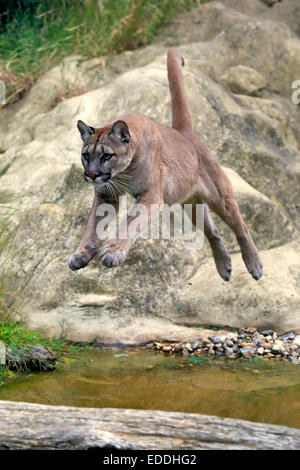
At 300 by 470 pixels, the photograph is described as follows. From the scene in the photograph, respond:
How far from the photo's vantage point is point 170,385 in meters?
5.32

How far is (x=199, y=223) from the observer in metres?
6.34

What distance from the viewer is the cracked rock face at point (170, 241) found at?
259 inches

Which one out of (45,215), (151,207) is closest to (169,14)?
(45,215)

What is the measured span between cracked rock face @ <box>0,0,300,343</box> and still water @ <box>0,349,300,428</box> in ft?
1.76

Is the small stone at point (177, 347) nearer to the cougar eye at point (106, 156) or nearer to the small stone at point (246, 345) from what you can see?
the small stone at point (246, 345)

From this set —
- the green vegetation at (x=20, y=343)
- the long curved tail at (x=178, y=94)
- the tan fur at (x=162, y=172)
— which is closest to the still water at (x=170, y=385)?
the green vegetation at (x=20, y=343)

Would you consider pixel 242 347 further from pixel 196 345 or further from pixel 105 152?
pixel 105 152

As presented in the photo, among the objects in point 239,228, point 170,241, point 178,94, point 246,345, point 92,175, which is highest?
point 92,175

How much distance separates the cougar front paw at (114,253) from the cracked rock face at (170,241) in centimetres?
173

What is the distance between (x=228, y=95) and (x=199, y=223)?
116 inches

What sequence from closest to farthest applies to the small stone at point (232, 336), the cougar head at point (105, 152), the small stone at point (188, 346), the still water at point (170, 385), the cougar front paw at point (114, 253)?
the cougar front paw at point (114, 253), the cougar head at point (105, 152), the still water at point (170, 385), the small stone at point (188, 346), the small stone at point (232, 336)

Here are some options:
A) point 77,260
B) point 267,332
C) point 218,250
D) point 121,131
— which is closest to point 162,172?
point 121,131

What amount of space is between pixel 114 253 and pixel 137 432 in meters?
1.19
